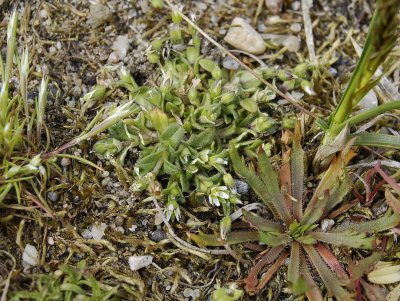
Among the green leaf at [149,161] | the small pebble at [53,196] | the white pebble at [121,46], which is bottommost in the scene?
the small pebble at [53,196]

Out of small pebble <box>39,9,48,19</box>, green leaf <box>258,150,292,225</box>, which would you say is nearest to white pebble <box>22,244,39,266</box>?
green leaf <box>258,150,292,225</box>

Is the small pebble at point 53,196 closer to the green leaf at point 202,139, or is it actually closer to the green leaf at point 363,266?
the green leaf at point 202,139

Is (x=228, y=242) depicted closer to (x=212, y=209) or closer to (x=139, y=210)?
(x=212, y=209)

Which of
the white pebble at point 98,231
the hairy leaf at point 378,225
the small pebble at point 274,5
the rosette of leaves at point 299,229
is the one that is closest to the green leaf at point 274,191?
the rosette of leaves at point 299,229

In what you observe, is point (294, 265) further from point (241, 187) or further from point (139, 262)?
point (139, 262)

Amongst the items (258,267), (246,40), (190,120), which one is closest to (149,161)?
(190,120)

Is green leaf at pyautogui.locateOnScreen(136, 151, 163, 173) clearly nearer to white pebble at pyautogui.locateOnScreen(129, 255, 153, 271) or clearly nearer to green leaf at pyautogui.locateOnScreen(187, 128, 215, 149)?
green leaf at pyautogui.locateOnScreen(187, 128, 215, 149)
